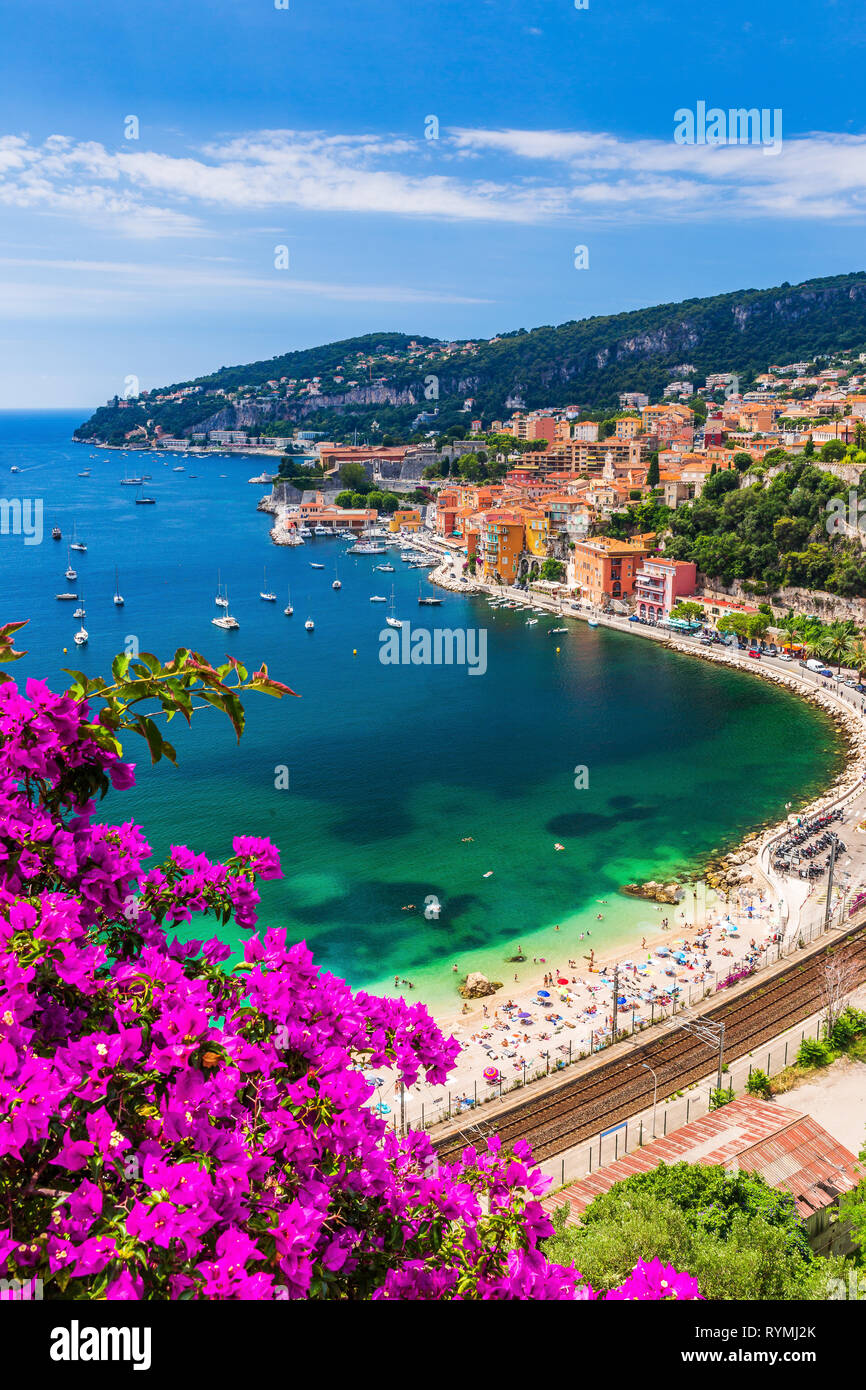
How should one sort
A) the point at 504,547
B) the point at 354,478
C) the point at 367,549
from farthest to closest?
1. the point at 354,478
2. the point at 367,549
3. the point at 504,547

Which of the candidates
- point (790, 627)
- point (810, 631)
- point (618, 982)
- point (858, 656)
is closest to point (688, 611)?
point (790, 627)

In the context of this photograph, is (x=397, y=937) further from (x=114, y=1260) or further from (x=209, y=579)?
(x=209, y=579)

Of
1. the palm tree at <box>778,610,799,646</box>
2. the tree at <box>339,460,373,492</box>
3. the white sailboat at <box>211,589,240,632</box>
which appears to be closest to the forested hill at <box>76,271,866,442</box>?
the tree at <box>339,460,373,492</box>

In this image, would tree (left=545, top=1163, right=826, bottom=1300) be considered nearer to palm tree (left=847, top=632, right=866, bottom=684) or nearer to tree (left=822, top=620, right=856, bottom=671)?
palm tree (left=847, top=632, right=866, bottom=684)

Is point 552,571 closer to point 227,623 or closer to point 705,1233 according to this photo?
point 227,623

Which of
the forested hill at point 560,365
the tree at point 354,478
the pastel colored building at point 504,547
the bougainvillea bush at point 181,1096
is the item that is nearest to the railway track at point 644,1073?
the bougainvillea bush at point 181,1096

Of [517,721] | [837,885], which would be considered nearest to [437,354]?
[517,721]
